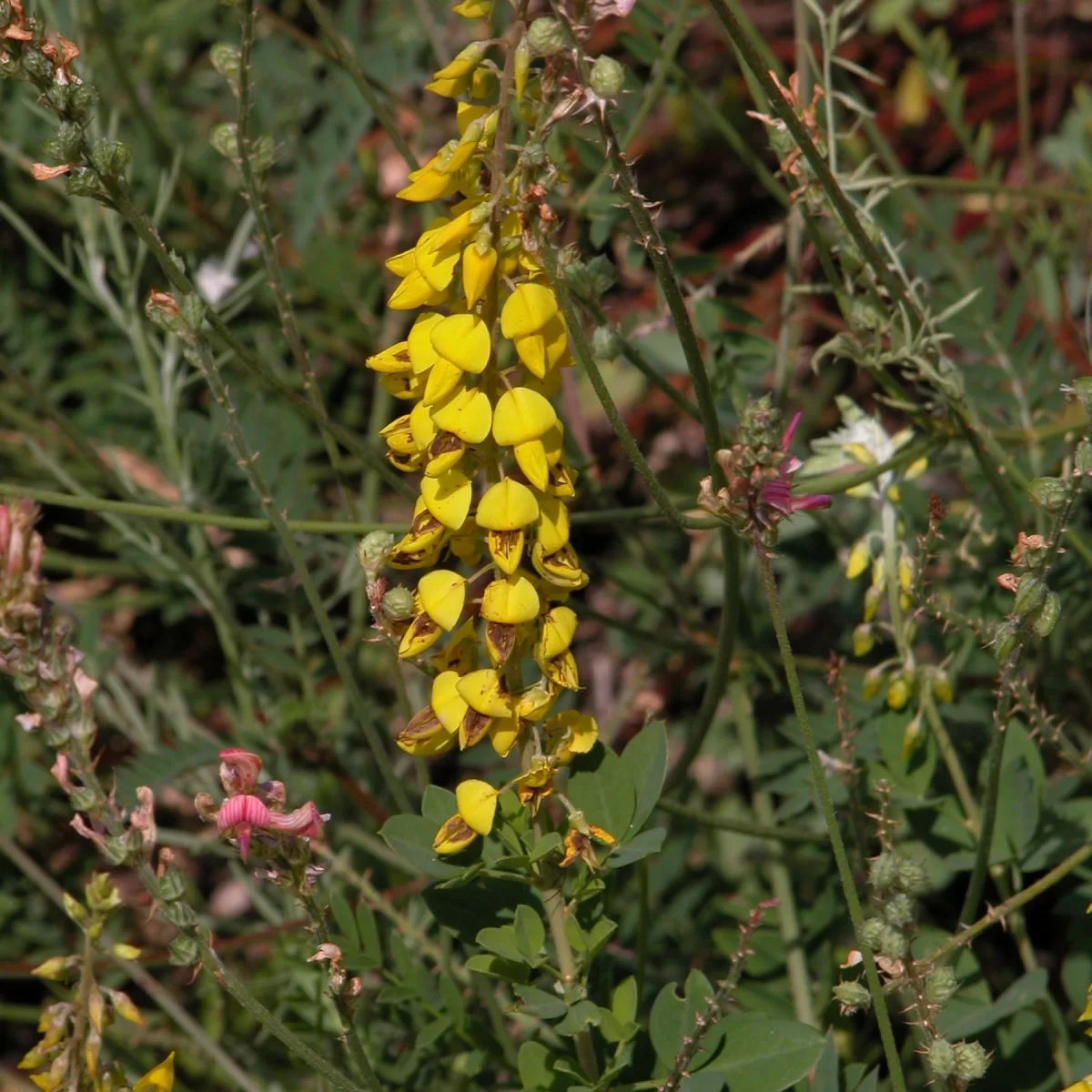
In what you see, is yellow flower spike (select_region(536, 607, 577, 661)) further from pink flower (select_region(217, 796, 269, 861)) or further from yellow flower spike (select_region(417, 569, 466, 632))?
pink flower (select_region(217, 796, 269, 861))

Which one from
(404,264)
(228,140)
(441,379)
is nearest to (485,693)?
(441,379)

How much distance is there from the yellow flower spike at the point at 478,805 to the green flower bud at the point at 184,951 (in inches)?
10.2

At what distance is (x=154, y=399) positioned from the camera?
2.17m

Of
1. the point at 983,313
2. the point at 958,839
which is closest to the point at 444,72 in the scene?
the point at 958,839

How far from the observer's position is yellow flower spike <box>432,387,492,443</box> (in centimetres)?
113

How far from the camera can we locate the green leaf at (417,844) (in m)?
1.33

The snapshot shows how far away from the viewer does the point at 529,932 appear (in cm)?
127

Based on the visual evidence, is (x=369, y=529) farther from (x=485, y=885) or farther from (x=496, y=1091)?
(x=496, y=1091)

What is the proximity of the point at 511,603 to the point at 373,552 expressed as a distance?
0.18 m

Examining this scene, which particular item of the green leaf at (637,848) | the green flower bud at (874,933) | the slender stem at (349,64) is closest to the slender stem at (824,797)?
the green flower bud at (874,933)

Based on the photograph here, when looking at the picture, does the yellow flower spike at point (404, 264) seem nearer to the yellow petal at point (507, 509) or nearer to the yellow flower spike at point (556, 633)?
the yellow petal at point (507, 509)

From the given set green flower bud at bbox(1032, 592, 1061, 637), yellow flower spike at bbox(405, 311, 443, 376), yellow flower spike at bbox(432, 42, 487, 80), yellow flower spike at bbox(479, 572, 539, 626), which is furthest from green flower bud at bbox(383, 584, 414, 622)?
green flower bud at bbox(1032, 592, 1061, 637)

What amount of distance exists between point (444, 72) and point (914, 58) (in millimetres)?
2617

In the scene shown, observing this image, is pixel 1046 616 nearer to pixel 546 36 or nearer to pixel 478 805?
pixel 478 805
